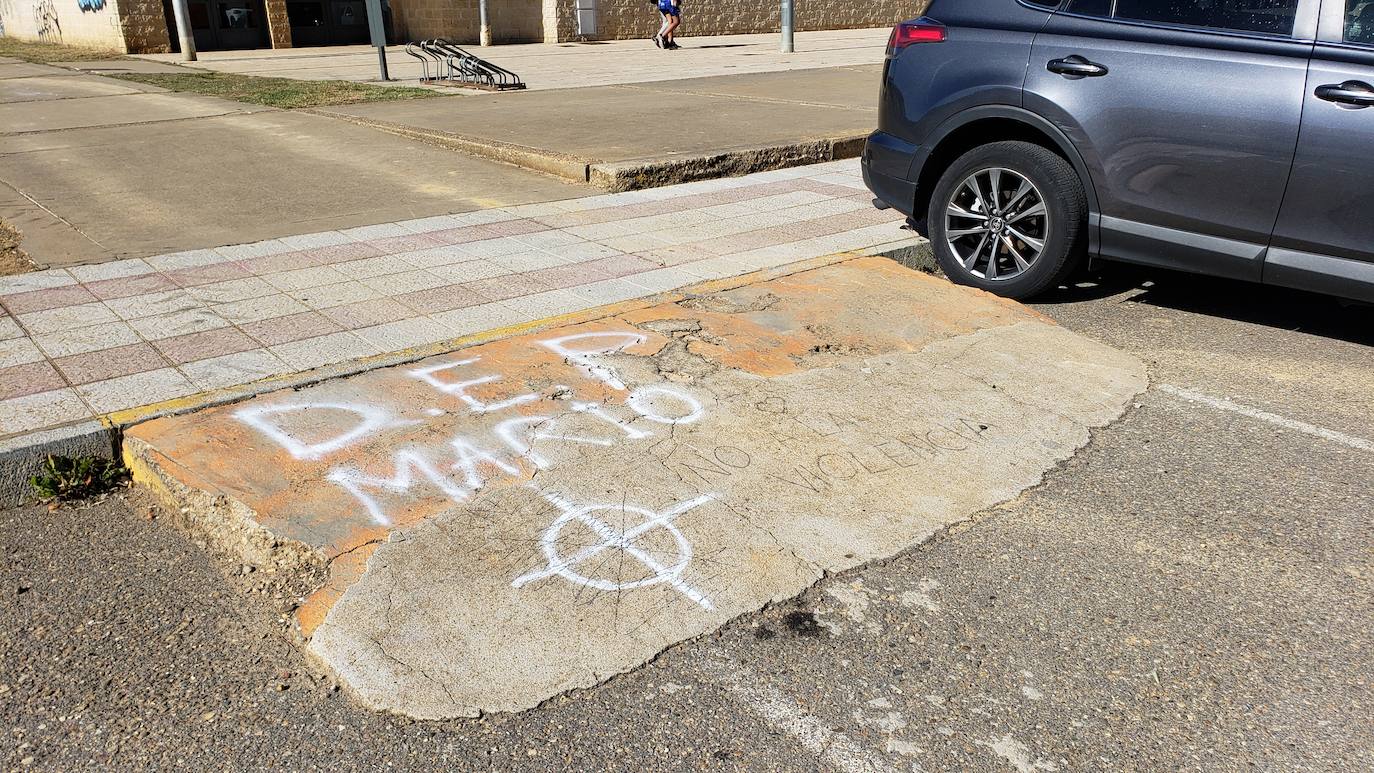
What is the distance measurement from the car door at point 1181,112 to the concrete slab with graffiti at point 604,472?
73 cm

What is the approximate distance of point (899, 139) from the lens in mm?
6355

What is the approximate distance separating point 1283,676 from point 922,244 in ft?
14.0

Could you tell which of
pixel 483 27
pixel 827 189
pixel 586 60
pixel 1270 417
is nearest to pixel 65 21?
pixel 483 27

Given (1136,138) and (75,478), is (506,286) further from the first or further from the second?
(1136,138)

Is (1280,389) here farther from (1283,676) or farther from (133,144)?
(133,144)

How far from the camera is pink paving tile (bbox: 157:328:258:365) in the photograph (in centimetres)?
490

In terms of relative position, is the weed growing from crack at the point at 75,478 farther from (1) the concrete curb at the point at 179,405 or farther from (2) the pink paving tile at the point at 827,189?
(2) the pink paving tile at the point at 827,189

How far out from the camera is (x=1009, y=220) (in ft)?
19.7

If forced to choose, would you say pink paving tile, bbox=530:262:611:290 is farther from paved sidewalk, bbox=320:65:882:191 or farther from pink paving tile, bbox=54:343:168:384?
paved sidewalk, bbox=320:65:882:191

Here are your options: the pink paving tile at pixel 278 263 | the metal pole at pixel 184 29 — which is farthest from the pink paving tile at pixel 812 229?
the metal pole at pixel 184 29

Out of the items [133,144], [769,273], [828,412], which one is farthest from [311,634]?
[133,144]

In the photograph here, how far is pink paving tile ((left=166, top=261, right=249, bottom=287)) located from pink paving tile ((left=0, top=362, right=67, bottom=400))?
1.36m

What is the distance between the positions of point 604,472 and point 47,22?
2930 cm

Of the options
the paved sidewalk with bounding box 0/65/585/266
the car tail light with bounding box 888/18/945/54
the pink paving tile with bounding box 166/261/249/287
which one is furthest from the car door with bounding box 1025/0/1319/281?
the pink paving tile with bounding box 166/261/249/287
